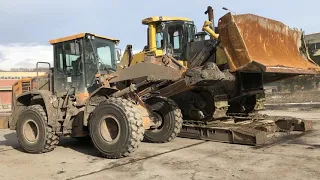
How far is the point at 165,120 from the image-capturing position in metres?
8.99

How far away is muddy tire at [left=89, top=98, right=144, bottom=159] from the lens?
6.77 metres

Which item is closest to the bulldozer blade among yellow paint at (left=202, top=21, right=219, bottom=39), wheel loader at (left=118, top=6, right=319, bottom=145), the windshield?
wheel loader at (left=118, top=6, right=319, bottom=145)

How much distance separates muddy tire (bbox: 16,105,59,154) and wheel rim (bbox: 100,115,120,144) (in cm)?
151

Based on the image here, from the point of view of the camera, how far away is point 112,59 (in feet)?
29.3

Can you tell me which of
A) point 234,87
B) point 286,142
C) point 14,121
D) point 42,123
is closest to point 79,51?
point 42,123

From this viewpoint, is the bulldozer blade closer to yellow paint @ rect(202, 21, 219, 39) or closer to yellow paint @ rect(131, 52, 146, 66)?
yellow paint @ rect(202, 21, 219, 39)

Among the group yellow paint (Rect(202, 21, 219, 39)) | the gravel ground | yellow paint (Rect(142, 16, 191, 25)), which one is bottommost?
the gravel ground

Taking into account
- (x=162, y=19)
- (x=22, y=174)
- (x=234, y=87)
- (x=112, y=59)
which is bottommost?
(x=22, y=174)

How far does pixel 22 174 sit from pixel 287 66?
6.11 m

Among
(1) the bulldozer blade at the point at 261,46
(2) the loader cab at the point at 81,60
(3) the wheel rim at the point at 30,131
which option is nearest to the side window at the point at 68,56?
(2) the loader cab at the point at 81,60

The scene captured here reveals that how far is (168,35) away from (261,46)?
3434 mm

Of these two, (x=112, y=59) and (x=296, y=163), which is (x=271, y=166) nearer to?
(x=296, y=163)

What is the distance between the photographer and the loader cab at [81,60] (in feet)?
27.3

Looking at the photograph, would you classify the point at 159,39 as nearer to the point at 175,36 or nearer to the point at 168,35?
the point at 168,35
